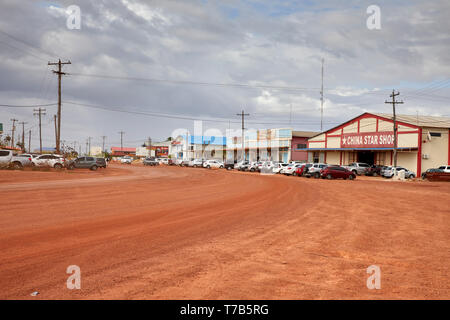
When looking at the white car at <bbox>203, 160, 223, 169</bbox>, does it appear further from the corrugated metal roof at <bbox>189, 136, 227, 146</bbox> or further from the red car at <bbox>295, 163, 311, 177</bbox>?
the corrugated metal roof at <bbox>189, 136, 227, 146</bbox>

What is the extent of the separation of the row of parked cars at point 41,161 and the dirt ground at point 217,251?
91.2ft

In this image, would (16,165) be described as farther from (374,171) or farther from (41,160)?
(374,171)

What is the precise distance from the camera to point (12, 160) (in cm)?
3884

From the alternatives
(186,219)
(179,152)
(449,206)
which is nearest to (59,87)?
(186,219)

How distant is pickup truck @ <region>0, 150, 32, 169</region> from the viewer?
37250 mm

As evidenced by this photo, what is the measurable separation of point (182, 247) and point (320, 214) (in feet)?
22.2

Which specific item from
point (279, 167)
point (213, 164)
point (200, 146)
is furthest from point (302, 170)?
point (200, 146)

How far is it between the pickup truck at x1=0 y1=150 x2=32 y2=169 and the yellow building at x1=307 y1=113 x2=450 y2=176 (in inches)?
1678

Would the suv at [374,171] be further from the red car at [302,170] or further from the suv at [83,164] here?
the suv at [83,164]

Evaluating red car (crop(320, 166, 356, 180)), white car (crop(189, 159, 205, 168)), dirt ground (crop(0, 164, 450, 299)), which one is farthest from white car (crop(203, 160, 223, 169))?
dirt ground (crop(0, 164, 450, 299))

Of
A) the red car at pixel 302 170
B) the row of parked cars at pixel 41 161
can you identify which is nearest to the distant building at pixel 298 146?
the red car at pixel 302 170

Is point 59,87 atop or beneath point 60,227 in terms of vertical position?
atop

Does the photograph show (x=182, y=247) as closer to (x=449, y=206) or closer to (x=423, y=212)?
(x=423, y=212)

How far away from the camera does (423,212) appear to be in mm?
14227
